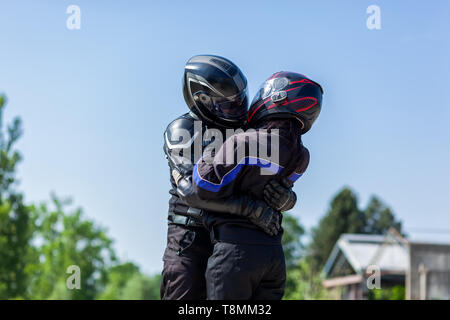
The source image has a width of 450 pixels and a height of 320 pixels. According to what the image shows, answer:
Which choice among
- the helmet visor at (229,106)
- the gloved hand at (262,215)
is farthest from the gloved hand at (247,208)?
the helmet visor at (229,106)

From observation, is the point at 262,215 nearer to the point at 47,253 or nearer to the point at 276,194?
the point at 276,194

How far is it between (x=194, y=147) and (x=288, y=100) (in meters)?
0.78

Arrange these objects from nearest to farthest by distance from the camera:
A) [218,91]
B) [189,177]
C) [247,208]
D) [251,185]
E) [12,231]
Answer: [247,208] < [251,185] < [189,177] < [218,91] < [12,231]

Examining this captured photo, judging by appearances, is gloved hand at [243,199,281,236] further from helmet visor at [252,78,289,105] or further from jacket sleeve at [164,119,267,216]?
helmet visor at [252,78,289,105]

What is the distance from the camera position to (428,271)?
17828mm

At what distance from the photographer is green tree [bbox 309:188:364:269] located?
199 ft

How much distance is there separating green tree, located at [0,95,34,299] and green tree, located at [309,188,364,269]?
38.4 metres

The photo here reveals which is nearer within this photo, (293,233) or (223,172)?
(223,172)

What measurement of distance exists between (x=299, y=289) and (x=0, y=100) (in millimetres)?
24176

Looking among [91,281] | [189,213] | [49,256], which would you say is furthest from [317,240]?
[189,213]

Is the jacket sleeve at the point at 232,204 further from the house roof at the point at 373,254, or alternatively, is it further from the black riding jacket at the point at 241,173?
the house roof at the point at 373,254

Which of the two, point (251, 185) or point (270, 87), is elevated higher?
point (270, 87)

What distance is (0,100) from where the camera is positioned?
99.4 feet

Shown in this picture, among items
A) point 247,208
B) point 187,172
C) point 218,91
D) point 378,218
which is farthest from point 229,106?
point 378,218
